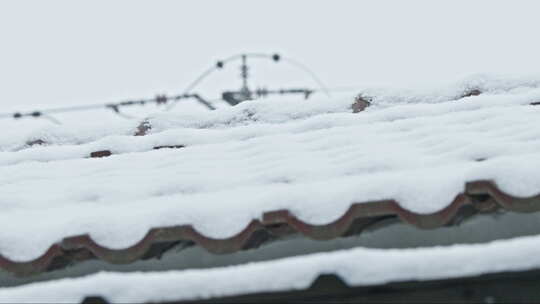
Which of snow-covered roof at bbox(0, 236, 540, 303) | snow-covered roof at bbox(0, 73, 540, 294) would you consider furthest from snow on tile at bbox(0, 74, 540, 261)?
snow-covered roof at bbox(0, 236, 540, 303)

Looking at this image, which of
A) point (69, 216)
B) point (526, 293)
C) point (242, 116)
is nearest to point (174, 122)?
point (242, 116)

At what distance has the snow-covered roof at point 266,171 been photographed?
2594 millimetres

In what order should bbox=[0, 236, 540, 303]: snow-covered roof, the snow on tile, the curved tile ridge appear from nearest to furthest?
bbox=[0, 236, 540, 303]: snow-covered roof < the curved tile ridge < the snow on tile

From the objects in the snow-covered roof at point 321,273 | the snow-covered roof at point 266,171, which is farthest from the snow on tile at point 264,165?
the snow-covered roof at point 321,273

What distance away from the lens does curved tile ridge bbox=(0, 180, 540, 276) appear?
253cm

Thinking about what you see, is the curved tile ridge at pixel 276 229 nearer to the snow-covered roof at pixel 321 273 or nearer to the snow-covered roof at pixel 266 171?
the snow-covered roof at pixel 266 171

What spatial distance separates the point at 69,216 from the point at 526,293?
1.43 m

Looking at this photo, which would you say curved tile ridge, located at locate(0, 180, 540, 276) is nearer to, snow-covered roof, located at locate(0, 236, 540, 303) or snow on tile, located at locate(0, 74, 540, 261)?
snow on tile, located at locate(0, 74, 540, 261)

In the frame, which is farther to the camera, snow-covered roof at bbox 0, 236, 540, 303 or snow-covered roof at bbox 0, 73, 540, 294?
snow-covered roof at bbox 0, 73, 540, 294

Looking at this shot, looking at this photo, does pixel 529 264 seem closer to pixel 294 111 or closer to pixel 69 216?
pixel 69 216

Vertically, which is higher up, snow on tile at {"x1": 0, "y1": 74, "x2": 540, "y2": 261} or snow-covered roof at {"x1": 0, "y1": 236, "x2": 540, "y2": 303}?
snow on tile at {"x1": 0, "y1": 74, "x2": 540, "y2": 261}

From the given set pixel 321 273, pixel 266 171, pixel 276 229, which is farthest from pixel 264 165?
pixel 321 273

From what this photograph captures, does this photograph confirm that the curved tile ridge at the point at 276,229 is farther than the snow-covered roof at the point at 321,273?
Yes

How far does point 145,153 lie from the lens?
3.80m
